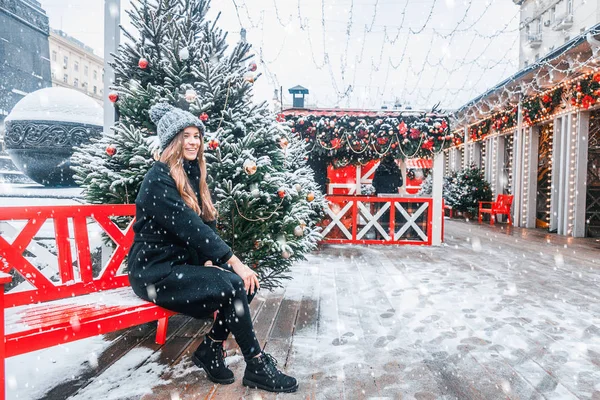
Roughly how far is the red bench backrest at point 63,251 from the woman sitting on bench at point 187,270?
0.50m

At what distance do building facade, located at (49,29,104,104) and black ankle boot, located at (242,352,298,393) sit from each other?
3023 cm

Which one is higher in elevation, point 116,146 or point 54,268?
point 116,146

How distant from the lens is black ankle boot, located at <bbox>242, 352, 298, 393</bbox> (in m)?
2.28

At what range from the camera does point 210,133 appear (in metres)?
3.18

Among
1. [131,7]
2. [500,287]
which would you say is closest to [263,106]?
[131,7]

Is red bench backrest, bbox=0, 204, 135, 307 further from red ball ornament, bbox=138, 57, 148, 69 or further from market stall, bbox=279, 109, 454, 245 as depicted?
market stall, bbox=279, 109, 454, 245

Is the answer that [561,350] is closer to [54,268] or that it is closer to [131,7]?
[54,268]

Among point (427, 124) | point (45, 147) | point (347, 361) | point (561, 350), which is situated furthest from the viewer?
point (427, 124)

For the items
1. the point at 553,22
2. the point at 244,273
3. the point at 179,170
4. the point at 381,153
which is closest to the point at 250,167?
the point at 179,170

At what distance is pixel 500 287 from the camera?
189 inches

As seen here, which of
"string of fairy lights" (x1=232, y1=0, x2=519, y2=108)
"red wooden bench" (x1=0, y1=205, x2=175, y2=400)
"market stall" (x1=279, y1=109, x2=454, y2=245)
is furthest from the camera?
"string of fairy lights" (x1=232, y1=0, x2=519, y2=108)

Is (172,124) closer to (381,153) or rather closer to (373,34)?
(381,153)

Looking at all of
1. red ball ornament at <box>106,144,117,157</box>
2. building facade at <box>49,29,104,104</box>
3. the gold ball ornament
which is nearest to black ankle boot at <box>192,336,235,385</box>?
the gold ball ornament

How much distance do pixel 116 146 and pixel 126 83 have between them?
1.64ft
